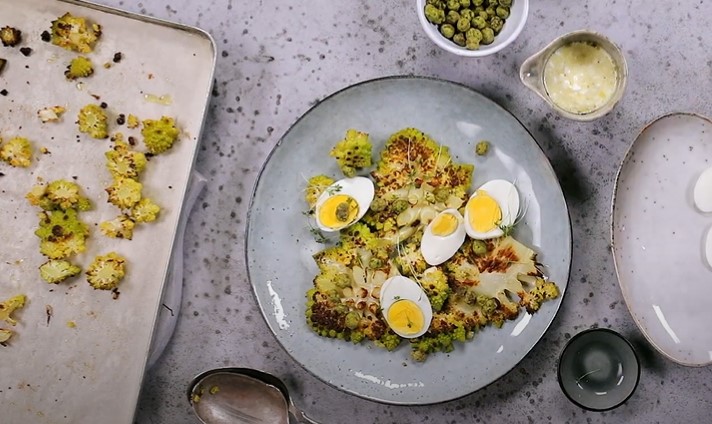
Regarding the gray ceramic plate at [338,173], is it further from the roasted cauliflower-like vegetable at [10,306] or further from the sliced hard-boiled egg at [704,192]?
the roasted cauliflower-like vegetable at [10,306]

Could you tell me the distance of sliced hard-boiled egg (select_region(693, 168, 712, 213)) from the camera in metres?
1.55

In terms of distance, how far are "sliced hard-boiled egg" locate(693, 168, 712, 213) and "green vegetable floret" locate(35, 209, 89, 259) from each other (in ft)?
4.25

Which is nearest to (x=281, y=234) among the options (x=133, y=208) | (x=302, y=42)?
(x=133, y=208)

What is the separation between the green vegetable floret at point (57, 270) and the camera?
1.59 meters

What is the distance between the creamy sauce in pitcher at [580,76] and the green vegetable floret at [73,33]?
37.6 inches

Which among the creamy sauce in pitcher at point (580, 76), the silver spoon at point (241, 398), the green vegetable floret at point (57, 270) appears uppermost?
the creamy sauce in pitcher at point (580, 76)

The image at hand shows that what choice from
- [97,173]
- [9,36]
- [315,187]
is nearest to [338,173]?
[315,187]

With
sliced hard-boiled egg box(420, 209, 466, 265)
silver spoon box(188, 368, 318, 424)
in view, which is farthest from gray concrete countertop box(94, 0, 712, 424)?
sliced hard-boiled egg box(420, 209, 466, 265)

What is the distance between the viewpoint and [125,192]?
1.58m

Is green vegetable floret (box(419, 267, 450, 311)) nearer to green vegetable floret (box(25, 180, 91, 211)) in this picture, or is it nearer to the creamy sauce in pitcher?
the creamy sauce in pitcher

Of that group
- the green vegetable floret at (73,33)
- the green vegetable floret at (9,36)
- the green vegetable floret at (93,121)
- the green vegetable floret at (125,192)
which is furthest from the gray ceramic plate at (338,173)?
the green vegetable floret at (9,36)

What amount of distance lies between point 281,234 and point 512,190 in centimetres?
49

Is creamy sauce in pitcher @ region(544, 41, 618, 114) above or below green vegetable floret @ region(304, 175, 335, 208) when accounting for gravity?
above

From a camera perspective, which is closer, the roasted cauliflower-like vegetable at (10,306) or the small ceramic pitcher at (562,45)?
the small ceramic pitcher at (562,45)
